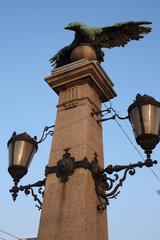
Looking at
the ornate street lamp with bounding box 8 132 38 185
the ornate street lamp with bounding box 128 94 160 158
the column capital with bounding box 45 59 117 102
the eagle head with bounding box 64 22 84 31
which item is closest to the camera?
the ornate street lamp with bounding box 128 94 160 158

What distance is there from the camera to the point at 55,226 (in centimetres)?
434

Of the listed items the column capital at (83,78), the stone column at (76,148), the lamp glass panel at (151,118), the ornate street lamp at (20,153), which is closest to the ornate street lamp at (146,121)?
the lamp glass panel at (151,118)

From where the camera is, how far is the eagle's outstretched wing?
21.0 feet

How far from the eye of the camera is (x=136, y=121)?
14.5 feet

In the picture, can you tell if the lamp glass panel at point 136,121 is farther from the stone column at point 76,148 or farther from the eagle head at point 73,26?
the eagle head at point 73,26

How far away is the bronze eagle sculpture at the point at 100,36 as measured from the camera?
20.7ft

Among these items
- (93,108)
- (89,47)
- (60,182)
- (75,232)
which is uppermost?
(89,47)

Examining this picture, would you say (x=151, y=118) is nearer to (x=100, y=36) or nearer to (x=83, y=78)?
(x=83, y=78)

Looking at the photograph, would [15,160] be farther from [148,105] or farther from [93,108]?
[148,105]

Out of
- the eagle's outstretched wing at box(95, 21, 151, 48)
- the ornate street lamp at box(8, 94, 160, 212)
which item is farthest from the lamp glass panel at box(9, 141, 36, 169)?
the eagle's outstretched wing at box(95, 21, 151, 48)

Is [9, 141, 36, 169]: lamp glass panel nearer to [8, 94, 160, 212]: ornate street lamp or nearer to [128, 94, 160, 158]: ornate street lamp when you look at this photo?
[8, 94, 160, 212]: ornate street lamp

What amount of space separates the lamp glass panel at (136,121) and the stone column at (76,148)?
0.76 metres

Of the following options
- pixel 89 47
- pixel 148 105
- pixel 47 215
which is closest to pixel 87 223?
pixel 47 215

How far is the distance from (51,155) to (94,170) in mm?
725
